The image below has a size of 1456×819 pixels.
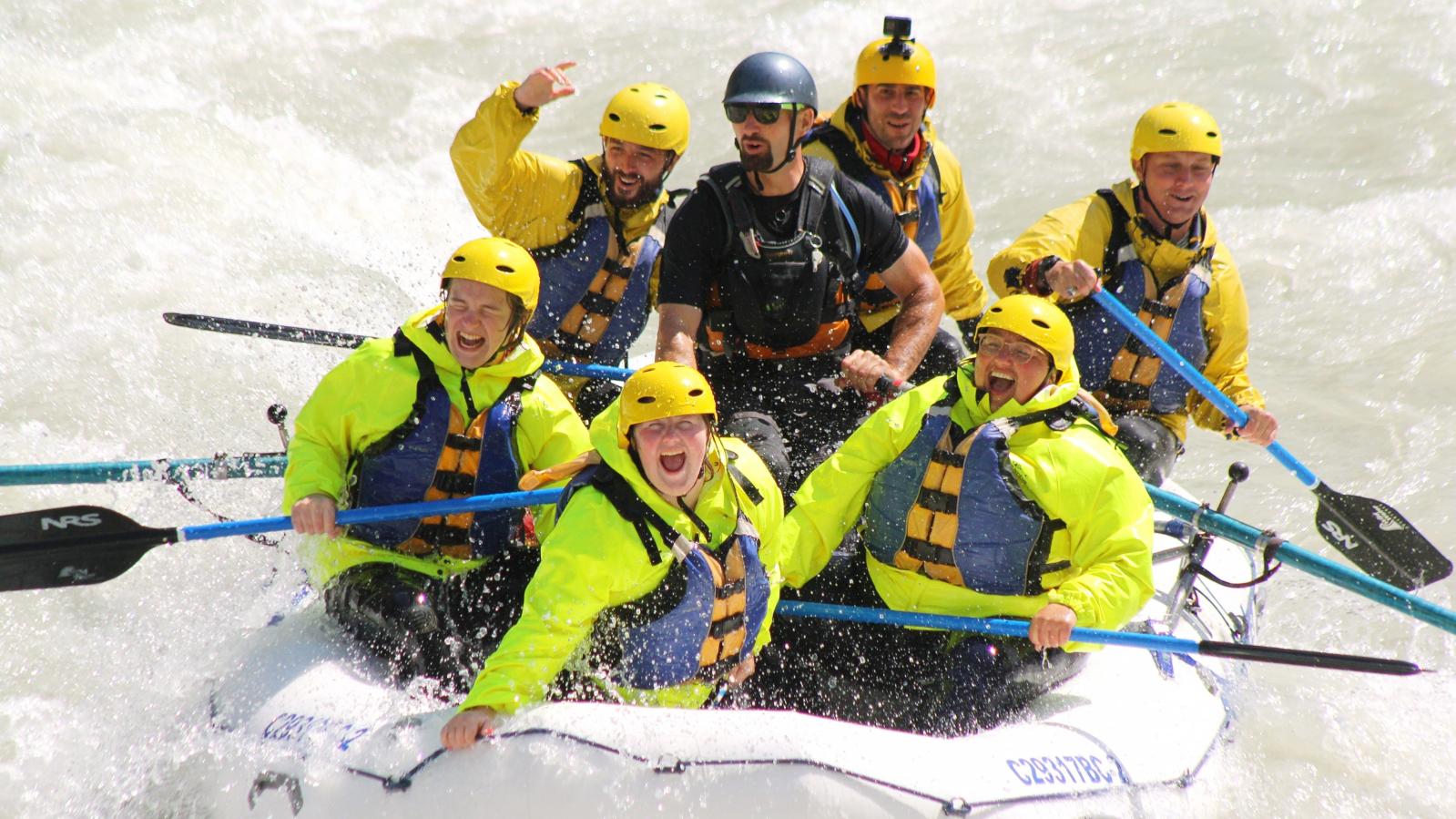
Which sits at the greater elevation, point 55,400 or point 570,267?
point 570,267

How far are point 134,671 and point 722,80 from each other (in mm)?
7338

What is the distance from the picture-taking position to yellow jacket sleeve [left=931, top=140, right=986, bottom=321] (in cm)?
505

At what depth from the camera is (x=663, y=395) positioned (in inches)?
129

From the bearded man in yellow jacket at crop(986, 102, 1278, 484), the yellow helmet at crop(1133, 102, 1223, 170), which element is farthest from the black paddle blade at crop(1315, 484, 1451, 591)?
the yellow helmet at crop(1133, 102, 1223, 170)

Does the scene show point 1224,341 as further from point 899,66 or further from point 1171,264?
point 899,66

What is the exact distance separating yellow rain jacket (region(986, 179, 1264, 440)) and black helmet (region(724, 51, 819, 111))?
3.47 feet

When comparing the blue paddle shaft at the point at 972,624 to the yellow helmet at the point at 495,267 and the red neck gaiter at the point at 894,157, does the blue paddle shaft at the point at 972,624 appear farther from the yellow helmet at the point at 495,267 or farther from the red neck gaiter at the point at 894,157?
the red neck gaiter at the point at 894,157

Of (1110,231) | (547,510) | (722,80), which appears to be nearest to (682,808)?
(547,510)

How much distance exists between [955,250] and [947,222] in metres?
0.14

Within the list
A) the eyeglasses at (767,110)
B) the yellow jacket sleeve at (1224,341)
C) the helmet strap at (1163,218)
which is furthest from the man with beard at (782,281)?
the yellow jacket sleeve at (1224,341)

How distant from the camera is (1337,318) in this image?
9.05 m

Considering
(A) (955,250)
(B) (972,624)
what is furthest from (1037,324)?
(A) (955,250)

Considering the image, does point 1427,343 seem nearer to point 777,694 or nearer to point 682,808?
point 777,694

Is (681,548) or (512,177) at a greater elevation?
(512,177)
